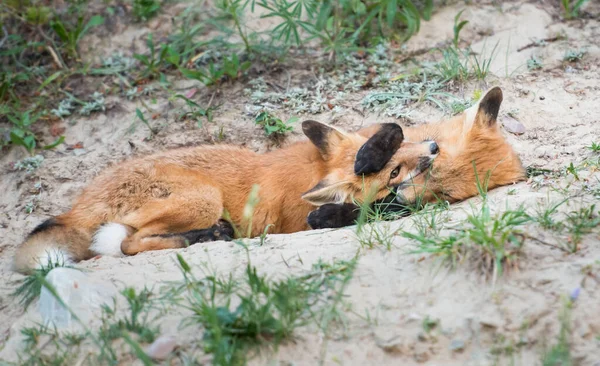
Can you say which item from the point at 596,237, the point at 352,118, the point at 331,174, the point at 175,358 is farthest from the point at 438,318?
the point at 352,118

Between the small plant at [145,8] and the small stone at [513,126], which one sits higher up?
the small plant at [145,8]

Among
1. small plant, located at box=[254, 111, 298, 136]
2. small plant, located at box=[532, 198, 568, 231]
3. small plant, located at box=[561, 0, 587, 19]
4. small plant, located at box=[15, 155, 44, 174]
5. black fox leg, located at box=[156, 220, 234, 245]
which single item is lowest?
black fox leg, located at box=[156, 220, 234, 245]

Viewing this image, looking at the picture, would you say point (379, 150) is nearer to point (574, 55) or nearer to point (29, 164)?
point (574, 55)

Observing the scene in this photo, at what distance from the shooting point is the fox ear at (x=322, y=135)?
→ 239 inches

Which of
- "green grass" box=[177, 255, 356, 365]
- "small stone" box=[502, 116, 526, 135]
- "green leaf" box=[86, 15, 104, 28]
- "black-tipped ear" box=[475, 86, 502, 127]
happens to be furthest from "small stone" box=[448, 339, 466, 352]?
"green leaf" box=[86, 15, 104, 28]

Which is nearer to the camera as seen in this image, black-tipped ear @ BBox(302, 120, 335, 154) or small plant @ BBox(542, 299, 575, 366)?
small plant @ BBox(542, 299, 575, 366)

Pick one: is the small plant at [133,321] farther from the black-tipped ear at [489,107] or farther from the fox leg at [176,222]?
the black-tipped ear at [489,107]

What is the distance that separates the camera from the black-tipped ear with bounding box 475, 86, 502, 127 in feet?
19.2

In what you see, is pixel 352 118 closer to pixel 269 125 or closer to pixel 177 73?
pixel 269 125

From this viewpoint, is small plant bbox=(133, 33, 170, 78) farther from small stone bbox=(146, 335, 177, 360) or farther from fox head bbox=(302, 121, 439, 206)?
small stone bbox=(146, 335, 177, 360)

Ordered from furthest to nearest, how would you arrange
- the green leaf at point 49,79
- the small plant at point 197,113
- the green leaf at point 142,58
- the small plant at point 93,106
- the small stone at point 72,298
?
the green leaf at point 49,79, the small plant at point 93,106, the green leaf at point 142,58, the small plant at point 197,113, the small stone at point 72,298

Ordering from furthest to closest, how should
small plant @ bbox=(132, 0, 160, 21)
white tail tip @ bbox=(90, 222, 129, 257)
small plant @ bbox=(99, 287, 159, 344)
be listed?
small plant @ bbox=(132, 0, 160, 21), white tail tip @ bbox=(90, 222, 129, 257), small plant @ bbox=(99, 287, 159, 344)

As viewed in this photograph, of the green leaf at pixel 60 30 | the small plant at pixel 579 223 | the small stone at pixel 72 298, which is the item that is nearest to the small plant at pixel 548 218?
the small plant at pixel 579 223

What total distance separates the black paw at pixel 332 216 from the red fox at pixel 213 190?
0.48ft
